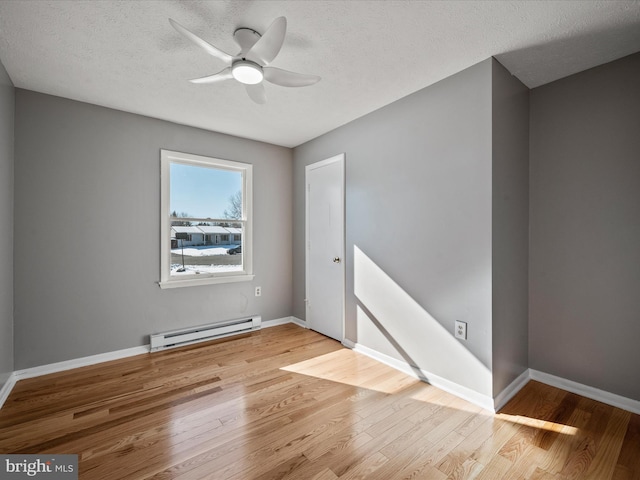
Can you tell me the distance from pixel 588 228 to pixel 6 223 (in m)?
4.58

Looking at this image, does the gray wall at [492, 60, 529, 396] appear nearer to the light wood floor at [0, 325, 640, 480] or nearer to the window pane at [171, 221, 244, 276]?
the light wood floor at [0, 325, 640, 480]

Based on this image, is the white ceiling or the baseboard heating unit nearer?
the white ceiling

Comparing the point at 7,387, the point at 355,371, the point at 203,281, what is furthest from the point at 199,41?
the point at 7,387

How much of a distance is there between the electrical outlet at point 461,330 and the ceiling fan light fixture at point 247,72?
2.29 m

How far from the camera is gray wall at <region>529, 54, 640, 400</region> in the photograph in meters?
2.07

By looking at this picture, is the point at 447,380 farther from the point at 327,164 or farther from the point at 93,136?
the point at 93,136

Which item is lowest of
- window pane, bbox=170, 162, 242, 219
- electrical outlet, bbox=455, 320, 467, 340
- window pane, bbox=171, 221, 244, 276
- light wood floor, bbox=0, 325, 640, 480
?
light wood floor, bbox=0, 325, 640, 480

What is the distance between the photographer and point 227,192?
12.3 feet

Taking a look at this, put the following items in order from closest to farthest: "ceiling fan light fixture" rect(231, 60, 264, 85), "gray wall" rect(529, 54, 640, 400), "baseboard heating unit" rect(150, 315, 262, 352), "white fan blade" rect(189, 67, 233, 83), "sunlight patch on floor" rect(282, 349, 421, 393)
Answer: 1. "ceiling fan light fixture" rect(231, 60, 264, 85)
2. "white fan blade" rect(189, 67, 233, 83)
3. "gray wall" rect(529, 54, 640, 400)
4. "sunlight patch on floor" rect(282, 349, 421, 393)
5. "baseboard heating unit" rect(150, 315, 262, 352)

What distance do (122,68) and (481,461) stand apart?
3.54 meters

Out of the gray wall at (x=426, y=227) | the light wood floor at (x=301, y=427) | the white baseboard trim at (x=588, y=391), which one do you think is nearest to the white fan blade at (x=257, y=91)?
the gray wall at (x=426, y=227)

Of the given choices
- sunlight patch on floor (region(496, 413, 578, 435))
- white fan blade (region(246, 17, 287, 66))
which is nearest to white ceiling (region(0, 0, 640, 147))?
white fan blade (region(246, 17, 287, 66))

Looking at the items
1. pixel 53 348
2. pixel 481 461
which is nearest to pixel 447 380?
pixel 481 461

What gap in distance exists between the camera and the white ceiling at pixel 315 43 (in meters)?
1.67
